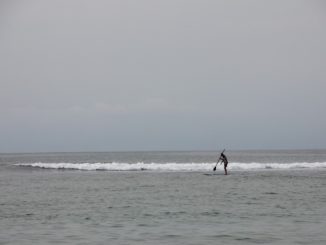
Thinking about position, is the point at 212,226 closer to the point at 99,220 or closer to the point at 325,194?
the point at 99,220

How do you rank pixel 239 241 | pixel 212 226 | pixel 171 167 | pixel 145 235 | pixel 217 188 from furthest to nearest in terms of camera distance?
1. pixel 171 167
2. pixel 217 188
3. pixel 212 226
4. pixel 145 235
5. pixel 239 241

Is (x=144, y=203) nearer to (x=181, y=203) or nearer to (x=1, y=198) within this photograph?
(x=181, y=203)

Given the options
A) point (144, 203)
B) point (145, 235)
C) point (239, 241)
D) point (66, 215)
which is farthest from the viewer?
point (144, 203)

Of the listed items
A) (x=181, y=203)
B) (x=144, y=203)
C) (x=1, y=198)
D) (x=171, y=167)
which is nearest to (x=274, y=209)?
(x=181, y=203)

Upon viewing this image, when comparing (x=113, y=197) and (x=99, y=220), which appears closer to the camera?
(x=99, y=220)

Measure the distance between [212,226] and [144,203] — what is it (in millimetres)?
6119

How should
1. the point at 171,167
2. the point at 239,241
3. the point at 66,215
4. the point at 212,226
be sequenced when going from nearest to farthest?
the point at 239,241
the point at 212,226
the point at 66,215
the point at 171,167

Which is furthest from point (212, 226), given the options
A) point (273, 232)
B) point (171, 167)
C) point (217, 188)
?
point (171, 167)

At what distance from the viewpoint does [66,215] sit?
18031 mm

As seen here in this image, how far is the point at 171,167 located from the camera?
52.1 meters

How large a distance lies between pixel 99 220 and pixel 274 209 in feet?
21.6

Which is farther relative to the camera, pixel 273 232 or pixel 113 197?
pixel 113 197

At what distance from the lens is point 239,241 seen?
1315 centimetres

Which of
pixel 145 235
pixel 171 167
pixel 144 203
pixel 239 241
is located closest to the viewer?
pixel 239 241
